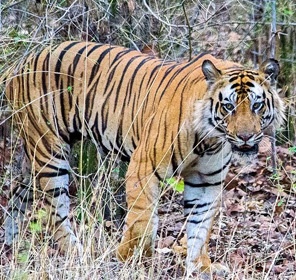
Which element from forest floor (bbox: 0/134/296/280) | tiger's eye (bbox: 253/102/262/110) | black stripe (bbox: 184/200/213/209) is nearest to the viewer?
forest floor (bbox: 0/134/296/280)

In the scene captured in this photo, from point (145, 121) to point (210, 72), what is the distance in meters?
0.67

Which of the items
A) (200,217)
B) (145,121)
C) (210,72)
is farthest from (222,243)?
(210,72)

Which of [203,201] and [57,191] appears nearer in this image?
[203,201]

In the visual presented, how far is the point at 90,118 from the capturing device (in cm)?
540

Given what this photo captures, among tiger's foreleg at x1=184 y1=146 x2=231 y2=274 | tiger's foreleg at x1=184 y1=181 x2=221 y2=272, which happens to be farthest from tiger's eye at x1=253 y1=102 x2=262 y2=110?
tiger's foreleg at x1=184 y1=181 x2=221 y2=272

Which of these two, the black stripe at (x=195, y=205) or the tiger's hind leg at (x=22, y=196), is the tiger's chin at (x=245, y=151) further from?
the tiger's hind leg at (x=22, y=196)

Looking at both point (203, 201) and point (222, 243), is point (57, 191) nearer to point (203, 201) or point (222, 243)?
point (203, 201)

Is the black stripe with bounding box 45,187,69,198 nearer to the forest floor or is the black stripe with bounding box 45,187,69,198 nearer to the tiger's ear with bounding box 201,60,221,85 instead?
the forest floor

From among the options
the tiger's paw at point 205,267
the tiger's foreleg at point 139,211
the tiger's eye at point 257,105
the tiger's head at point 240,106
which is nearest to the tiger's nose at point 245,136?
the tiger's head at point 240,106

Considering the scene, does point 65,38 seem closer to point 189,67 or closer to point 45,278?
point 189,67

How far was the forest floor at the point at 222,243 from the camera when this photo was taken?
Result: 12.8 feet

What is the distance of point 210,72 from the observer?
4.51 m

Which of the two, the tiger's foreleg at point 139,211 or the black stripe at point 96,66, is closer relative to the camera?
the tiger's foreleg at point 139,211

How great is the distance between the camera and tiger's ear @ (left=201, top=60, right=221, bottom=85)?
4469mm
